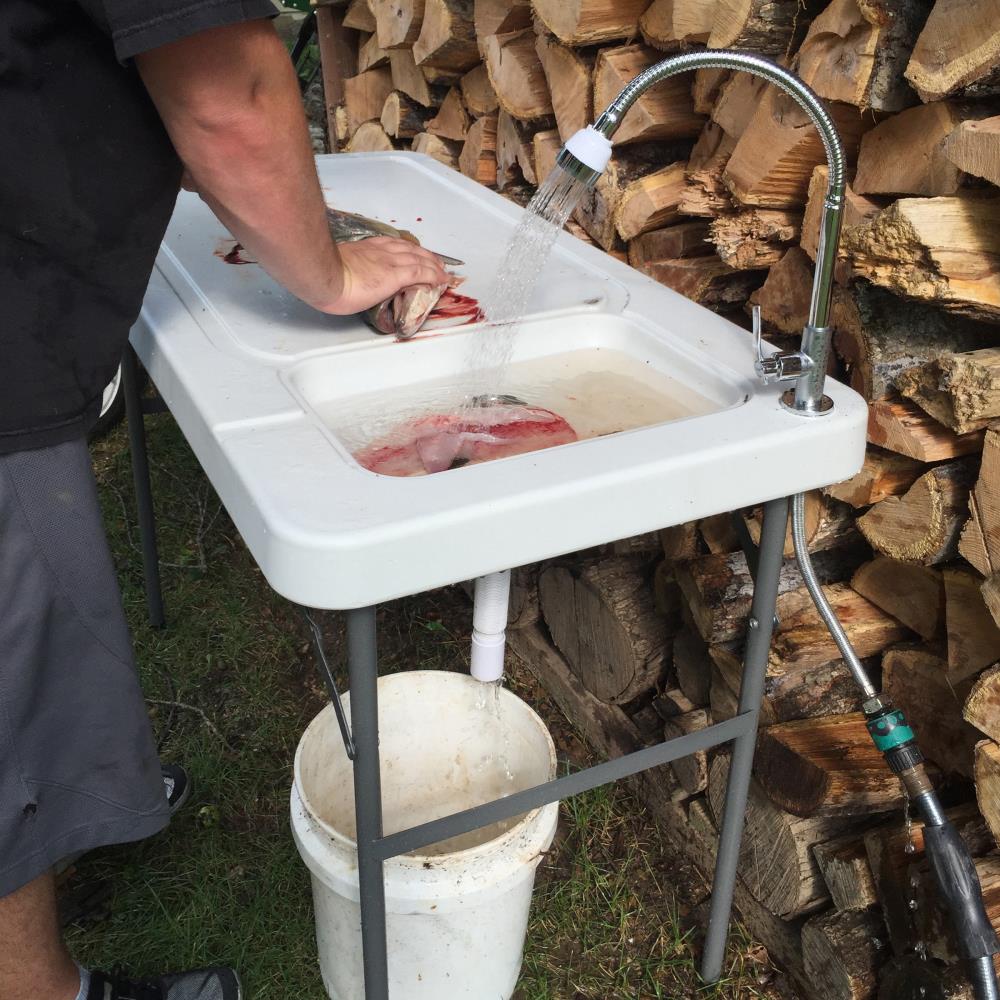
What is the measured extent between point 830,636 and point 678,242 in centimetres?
71

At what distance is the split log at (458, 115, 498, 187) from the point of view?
7.77 feet

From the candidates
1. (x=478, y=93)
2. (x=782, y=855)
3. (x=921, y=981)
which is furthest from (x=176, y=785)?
(x=478, y=93)

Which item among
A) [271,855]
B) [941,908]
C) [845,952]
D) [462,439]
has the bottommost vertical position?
[271,855]

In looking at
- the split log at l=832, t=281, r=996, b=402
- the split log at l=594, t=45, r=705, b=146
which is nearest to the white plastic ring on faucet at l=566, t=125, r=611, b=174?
the split log at l=832, t=281, r=996, b=402

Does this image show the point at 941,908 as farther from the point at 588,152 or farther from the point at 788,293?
the point at 588,152

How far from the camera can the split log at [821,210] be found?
1419 millimetres

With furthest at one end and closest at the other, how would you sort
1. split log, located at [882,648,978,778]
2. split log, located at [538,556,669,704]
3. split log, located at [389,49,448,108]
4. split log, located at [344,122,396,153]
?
split log, located at [344,122,396,153] < split log, located at [389,49,448,108] < split log, located at [538,556,669,704] < split log, located at [882,648,978,778]

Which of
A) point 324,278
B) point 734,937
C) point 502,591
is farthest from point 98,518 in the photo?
point 734,937

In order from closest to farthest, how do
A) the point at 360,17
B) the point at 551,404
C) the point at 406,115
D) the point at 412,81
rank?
1. the point at 551,404
2. the point at 412,81
3. the point at 406,115
4. the point at 360,17

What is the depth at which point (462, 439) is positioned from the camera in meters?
1.23

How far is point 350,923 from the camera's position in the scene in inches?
57.7

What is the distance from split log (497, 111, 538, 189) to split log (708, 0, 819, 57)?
689 mm

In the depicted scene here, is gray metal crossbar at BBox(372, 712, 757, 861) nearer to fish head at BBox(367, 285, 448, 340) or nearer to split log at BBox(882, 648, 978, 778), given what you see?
split log at BBox(882, 648, 978, 778)

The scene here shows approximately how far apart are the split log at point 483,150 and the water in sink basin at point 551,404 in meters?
1.11
